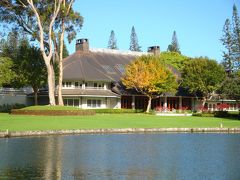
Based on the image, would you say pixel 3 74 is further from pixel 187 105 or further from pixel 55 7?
pixel 187 105

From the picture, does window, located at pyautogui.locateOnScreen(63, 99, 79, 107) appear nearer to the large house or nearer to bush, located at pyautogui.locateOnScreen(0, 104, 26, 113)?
the large house

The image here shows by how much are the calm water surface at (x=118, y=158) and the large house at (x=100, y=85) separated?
31.2 m

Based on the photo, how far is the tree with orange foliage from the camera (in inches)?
2399

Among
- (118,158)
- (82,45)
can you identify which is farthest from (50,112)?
(118,158)

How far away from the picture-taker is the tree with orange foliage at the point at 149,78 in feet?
200

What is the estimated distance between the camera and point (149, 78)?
60.7m

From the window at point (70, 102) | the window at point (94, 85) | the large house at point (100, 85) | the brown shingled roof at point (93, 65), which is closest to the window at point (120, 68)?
the large house at point (100, 85)

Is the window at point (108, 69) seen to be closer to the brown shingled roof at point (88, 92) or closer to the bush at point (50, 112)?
the brown shingled roof at point (88, 92)

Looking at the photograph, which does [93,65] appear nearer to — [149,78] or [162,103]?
[149,78]

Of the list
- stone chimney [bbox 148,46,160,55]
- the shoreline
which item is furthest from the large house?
the shoreline

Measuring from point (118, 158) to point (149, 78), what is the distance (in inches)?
1561

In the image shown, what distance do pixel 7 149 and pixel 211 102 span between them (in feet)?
183

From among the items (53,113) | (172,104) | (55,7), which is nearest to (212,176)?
(53,113)

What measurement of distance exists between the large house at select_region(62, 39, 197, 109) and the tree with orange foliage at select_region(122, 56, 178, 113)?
2.50 m
